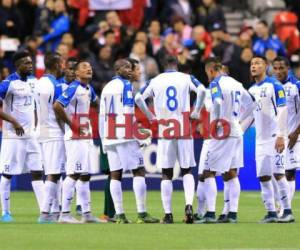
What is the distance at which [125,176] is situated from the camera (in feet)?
80.7

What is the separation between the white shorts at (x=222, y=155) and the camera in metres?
17.1

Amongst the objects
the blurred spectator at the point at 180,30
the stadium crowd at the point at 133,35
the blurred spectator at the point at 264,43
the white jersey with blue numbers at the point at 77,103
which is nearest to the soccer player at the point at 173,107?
the white jersey with blue numbers at the point at 77,103

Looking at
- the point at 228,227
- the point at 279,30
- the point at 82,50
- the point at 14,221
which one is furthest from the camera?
the point at 279,30

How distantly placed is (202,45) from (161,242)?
13084mm

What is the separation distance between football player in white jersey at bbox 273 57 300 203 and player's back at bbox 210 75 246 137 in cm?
107

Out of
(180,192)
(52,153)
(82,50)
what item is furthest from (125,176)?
(52,153)

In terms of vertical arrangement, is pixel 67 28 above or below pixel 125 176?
above

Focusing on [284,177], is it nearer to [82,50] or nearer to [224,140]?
[224,140]

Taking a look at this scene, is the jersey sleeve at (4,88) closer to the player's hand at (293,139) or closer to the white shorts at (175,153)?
the white shorts at (175,153)

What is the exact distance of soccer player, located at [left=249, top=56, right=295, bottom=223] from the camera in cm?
1717

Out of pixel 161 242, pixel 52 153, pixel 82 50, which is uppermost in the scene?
pixel 82 50

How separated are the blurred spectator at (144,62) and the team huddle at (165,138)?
821 centimetres

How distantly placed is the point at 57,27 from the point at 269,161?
10.8 metres

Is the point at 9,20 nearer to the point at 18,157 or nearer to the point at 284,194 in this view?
the point at 18,157
